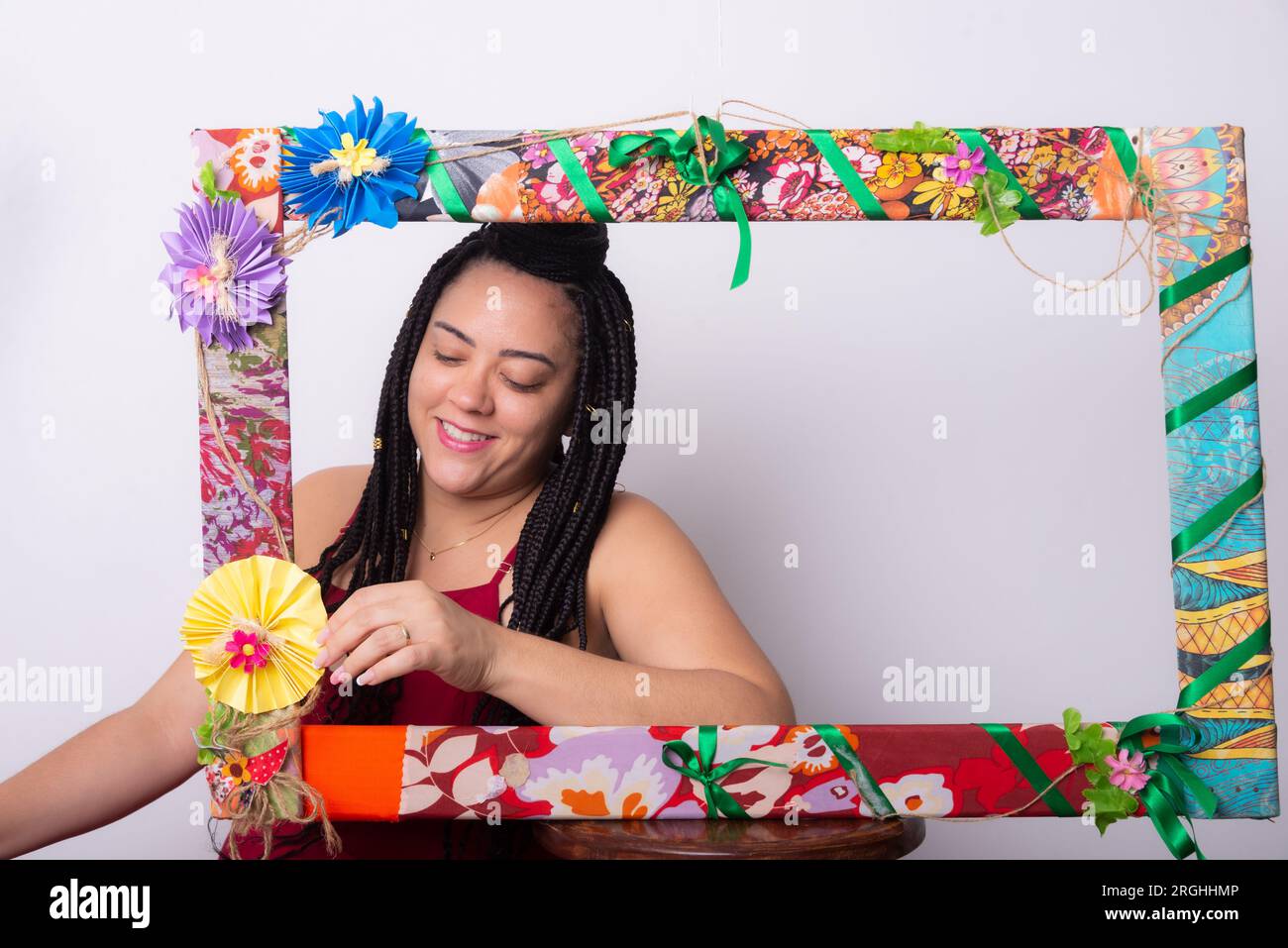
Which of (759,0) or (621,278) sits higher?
(759,0)

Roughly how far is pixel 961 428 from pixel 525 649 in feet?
2.78

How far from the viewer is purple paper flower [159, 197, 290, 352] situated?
5.02ft

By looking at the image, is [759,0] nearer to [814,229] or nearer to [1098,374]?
[814,229]

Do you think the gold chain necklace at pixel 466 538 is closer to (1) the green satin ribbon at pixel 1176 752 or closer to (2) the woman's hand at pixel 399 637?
(2) the woman's hand at pixel 399 637

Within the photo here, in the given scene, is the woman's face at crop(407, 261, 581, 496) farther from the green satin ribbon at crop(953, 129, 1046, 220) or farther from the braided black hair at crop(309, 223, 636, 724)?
the green satin ribbon at crop(953, 129, 1046, 220)

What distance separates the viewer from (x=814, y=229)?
200cm

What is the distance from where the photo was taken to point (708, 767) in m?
1.52

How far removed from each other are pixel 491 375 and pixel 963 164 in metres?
0.67

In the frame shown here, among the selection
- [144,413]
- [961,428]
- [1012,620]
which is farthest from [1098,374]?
[144,413]

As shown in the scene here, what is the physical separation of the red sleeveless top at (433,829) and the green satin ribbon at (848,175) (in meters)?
0.70

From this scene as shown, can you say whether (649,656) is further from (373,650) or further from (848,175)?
(848,175)

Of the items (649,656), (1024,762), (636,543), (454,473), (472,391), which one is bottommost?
(1024,762)

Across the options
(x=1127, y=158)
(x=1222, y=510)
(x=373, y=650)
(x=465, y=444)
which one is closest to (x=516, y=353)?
(x=465, y=444)

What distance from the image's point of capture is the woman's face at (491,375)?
1740 millimetres
